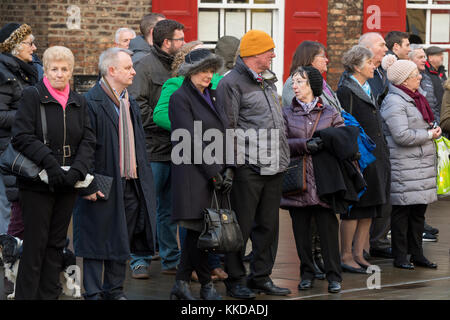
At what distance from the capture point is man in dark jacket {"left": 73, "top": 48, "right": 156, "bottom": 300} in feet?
22.6

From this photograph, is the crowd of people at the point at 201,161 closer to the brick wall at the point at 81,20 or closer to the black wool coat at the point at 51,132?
the black wool coat at the point at 51,132

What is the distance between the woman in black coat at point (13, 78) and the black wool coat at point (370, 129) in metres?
2.88

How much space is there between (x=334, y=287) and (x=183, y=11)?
23.2 ft

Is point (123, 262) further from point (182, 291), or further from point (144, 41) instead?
point (144, 41)

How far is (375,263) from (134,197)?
123 inches

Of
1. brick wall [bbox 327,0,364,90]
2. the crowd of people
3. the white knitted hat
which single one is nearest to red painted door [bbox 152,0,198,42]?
brick wall [bbox 327,0,364,90]

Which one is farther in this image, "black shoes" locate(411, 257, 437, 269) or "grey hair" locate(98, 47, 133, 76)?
"black shoes" locate(411, 257, 437, 269)

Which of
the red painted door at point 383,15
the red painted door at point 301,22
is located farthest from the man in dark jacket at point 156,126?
the red painted door at point 383,15

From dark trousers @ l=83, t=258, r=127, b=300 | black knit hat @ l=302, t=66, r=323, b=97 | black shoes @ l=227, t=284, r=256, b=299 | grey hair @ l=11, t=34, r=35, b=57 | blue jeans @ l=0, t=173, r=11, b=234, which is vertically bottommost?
black shoes @ l=227, t=284, r=256, b=299

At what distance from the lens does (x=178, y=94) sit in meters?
7.06

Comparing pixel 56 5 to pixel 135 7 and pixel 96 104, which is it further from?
pixel 96 104

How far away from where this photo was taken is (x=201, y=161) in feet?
22.9

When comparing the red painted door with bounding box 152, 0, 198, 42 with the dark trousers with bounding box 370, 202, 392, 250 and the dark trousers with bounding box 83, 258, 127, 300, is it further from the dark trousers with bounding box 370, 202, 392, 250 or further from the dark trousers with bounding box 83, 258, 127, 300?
the dark trousers with bounding box 83, 258, 127, 300

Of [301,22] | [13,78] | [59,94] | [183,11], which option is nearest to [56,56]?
[59,94]
